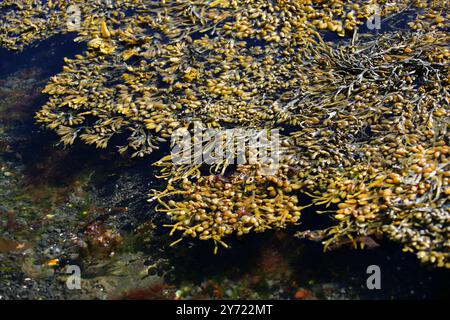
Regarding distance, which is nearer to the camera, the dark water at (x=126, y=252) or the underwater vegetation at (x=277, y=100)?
the dark water at (x=126, y=252)

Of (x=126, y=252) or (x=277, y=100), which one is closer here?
(x=126, y=252)

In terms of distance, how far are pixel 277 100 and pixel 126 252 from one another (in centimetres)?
220

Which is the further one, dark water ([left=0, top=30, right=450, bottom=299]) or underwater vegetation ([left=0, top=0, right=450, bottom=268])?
underwater vegetation ([left=0, top=0, right=450, bottom=268])

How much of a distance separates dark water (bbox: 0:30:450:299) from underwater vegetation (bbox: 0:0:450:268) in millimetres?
159

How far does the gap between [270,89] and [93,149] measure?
2043mm

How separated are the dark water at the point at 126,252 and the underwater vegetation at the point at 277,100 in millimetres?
159

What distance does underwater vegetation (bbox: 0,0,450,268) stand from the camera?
3.68 meters

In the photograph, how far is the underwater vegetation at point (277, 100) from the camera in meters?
3.68

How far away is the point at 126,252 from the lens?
386 cm

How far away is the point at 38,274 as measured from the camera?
12.2ft

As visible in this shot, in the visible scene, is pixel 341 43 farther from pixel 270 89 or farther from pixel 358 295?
pixel 358 295

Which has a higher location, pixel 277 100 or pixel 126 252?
pixel 277 100

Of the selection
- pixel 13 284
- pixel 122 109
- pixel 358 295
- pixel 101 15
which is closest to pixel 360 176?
pixel 358 295

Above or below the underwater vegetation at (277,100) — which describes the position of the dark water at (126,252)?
below
